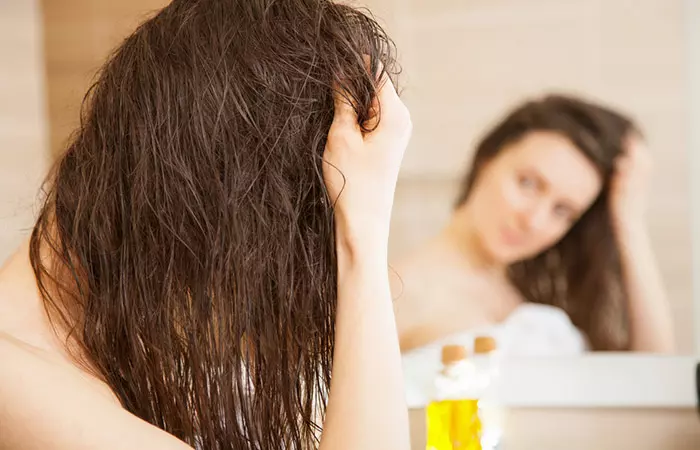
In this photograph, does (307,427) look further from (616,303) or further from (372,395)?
(616,303)

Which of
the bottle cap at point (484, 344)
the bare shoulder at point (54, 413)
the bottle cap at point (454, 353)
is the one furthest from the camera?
the bottle cap at point (484, 344)

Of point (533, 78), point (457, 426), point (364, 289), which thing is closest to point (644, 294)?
point (533, 78)

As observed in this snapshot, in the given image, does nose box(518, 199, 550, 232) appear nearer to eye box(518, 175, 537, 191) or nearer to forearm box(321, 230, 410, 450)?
eye box(518, 175, 537, 191)

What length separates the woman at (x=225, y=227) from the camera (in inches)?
26.2

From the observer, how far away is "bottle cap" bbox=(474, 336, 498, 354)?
4.20 ft

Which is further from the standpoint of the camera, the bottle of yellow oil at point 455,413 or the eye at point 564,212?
the eye at point 564,212

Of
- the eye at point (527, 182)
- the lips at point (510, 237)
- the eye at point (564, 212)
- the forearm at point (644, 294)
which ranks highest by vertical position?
the eye at point (527, 182)

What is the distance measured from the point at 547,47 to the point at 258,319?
2.91 feet

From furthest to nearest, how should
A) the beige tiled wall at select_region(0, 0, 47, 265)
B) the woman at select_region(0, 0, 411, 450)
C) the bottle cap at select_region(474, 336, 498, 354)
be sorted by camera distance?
1. the beige tiled wall at select_region(0, 0, 47, 265)
2. the bottle cap at select_region(474, 336, 498, 354)
3. the woman at select_region(0, 0, 411, 450)

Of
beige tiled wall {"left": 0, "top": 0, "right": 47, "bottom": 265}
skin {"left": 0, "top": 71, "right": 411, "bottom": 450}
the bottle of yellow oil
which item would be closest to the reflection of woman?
the bottle of yellow oil

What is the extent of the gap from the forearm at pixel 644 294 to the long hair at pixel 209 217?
768 millimetres

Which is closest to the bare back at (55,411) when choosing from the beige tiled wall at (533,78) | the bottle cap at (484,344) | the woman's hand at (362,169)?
the woman's hand at (362,169)

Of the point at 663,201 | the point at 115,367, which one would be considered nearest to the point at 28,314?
the point at 115,367

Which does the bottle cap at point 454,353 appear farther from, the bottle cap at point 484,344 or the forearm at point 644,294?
the forearm at point 644,294
